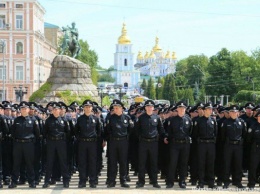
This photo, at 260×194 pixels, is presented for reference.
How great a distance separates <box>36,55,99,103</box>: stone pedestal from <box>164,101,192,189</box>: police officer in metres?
19.8

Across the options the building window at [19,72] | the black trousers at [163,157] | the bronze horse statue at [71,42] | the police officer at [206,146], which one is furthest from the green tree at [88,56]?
the police officer at [206,146]

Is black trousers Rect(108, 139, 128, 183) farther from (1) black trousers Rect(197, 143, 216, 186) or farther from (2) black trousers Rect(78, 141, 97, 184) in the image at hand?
(1) black trousers Rect(197, 143, 216, 186)

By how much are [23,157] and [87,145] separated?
1.51 metres

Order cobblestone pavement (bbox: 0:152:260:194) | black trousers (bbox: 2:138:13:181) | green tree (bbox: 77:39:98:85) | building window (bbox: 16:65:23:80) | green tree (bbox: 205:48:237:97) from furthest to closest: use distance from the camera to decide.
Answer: green tree (bbox: 77:39:98:85), green tree (bbox: 205:48:237:97), building window (bbox: 16:65:23:80), black trousers (bbox: 2:138:13:181), cobblestone pavement (bbox: 0:152:260:194)

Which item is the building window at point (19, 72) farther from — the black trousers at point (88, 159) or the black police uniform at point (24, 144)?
the black trousers at point (88, 159)

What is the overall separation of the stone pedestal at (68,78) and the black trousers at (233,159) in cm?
2021

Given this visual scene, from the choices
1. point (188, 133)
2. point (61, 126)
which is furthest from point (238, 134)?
point (61, 126)

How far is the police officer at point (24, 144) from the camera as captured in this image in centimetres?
1170

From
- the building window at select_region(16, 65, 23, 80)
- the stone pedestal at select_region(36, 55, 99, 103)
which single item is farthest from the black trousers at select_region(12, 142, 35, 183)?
the building window at select_region(16, 65, 23, 80)

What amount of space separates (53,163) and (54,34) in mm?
94459

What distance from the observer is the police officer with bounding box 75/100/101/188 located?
11.9 metres

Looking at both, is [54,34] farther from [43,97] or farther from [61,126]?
[61,126]

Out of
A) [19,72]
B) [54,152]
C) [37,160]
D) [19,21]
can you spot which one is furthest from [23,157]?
[19,21]

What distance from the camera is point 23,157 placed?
11867 millimetres
